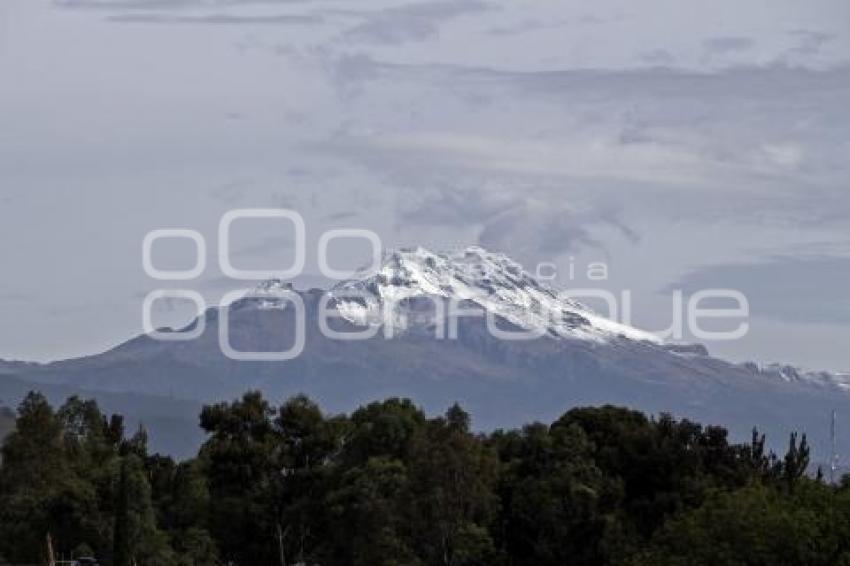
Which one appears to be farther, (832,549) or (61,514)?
(61,514)

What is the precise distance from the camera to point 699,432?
A: 13450cm

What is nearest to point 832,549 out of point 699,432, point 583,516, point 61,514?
point 583,516

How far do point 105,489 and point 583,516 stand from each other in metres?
28.9

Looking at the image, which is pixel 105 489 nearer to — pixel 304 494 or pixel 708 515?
pixel 304 494

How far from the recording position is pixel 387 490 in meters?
125

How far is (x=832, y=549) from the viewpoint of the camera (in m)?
97.8

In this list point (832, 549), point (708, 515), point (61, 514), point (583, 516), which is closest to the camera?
point (832, 549)

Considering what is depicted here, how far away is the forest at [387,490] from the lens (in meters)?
120

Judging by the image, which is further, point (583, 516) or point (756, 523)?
point (583, 516)

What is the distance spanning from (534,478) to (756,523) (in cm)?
2838

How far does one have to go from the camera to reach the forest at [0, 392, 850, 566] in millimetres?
120250

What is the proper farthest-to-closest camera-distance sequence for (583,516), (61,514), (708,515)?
(61,514), (583,516), (708,515)

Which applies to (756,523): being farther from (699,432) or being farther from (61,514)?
(61,514)

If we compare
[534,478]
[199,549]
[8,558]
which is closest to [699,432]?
[534,478]
